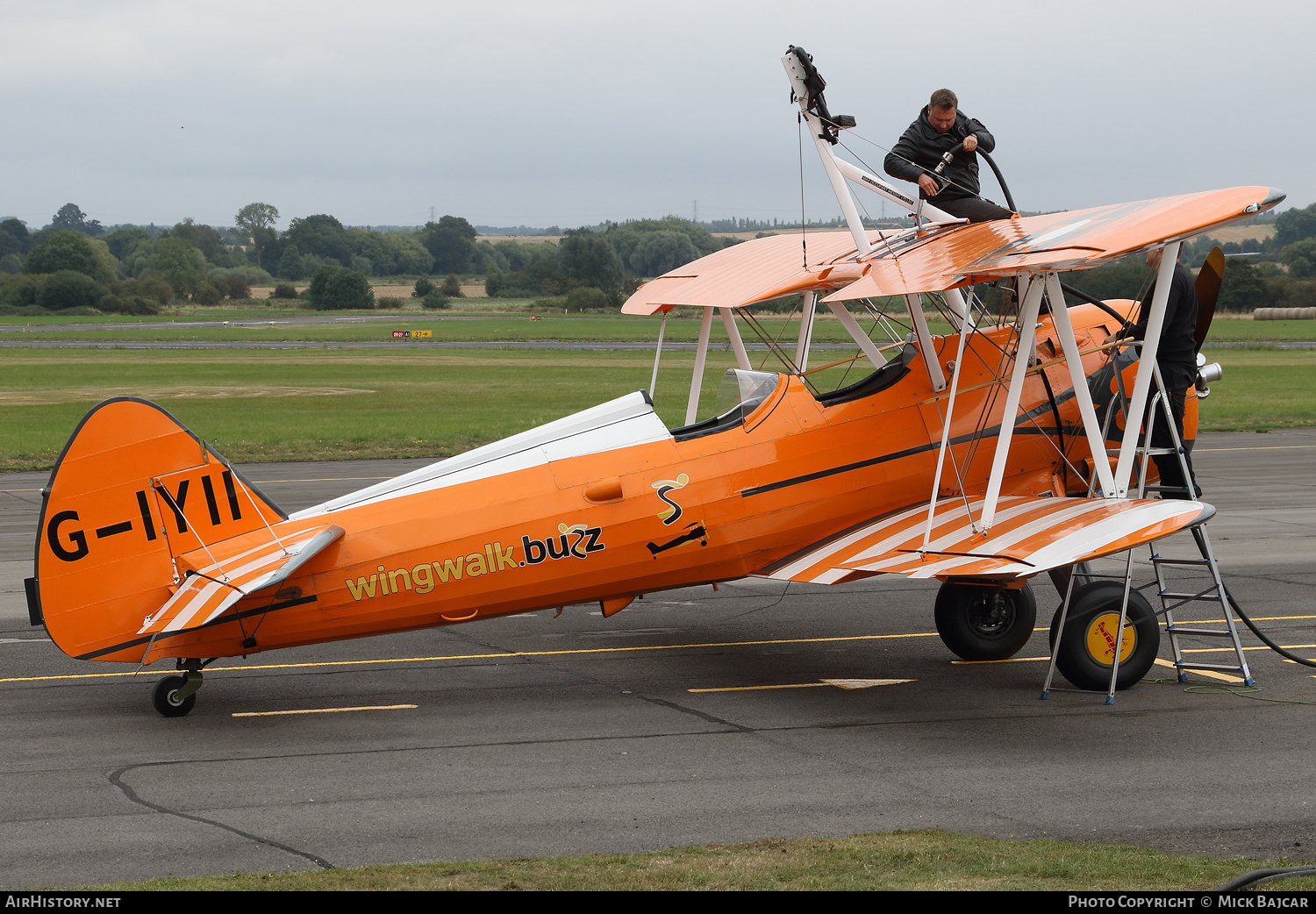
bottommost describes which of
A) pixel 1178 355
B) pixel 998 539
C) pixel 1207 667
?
pixel 1207 667

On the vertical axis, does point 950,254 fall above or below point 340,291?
below

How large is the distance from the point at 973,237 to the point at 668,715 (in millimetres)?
4533

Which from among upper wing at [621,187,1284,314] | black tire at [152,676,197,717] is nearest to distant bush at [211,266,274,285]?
upper wing at [621,187,1284,314]

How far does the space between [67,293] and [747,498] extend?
117 metres

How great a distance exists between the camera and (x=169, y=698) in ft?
29.8

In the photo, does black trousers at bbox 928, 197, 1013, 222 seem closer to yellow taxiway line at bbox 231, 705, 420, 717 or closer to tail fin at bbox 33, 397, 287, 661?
yellow taxiway line at bbox 231, 705, 420, 717

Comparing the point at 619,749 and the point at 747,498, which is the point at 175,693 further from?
the point at 747,498

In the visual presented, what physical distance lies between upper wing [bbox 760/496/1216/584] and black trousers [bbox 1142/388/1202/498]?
34.7 inches

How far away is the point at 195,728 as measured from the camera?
29.2ft

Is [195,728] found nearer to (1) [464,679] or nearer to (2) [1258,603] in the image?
(1) [464,679]

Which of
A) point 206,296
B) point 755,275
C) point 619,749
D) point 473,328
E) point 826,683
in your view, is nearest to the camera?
point 619,749

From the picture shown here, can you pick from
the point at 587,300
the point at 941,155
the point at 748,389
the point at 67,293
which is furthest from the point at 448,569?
the point at 67,293

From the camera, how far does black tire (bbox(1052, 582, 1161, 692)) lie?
377 inches

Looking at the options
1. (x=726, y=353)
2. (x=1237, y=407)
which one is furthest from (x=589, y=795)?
(x=726, y=353)
